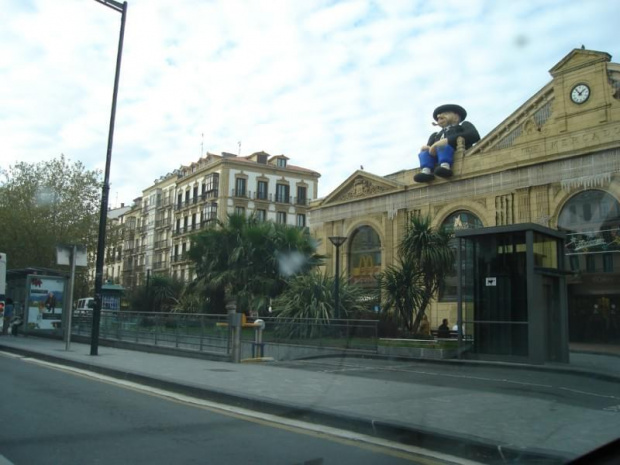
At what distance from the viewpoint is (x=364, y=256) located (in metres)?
40.7

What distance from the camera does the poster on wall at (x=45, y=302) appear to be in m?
23.9

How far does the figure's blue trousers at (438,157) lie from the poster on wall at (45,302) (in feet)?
70.1

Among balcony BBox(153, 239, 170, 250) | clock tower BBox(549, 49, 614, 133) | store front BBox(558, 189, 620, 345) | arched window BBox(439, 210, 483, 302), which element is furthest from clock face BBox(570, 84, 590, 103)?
balcony BBox(153, 239, 170, 250)

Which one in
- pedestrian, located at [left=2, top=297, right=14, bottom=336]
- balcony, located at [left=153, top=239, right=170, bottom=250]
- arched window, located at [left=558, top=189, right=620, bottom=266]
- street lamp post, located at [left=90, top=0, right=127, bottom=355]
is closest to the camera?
street lamp post, located at [left=90, top=0, right=127, bottom=355]

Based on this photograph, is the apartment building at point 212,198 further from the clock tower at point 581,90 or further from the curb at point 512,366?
the curb at point 512,366

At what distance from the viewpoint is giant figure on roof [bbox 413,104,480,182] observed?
3516 centimetres

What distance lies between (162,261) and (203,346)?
6452 cm

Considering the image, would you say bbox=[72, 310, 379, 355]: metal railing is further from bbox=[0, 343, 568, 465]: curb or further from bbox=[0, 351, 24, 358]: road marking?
bbox=[0, 343, 568, 465]: curb

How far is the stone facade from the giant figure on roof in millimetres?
647

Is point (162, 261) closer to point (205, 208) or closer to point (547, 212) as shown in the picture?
point (205, 208)

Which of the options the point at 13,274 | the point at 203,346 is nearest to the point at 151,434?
the point at 203,346

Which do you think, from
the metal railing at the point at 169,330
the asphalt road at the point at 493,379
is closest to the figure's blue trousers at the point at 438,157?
the asphalt road at the point at 493,379

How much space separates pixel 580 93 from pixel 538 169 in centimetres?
410

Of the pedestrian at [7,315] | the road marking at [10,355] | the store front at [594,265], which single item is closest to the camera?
the road marking at [10,355]
